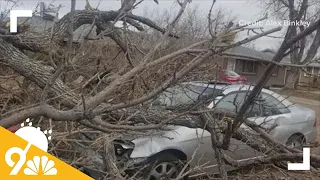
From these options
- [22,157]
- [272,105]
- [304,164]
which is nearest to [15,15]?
[22,157]

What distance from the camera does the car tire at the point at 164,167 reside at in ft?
14.4

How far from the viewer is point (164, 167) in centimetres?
454

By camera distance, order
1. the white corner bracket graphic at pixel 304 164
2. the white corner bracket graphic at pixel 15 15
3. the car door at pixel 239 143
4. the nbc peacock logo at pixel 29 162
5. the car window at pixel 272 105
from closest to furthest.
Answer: the nbc peacock logo at pixel 29 162, the white corner bracket graphic at pixel 304 164, the white corner bracket graphic at pixel 15 15, the car door at pixel 239 143, the car window at pixel 272 105

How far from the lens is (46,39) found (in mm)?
4367

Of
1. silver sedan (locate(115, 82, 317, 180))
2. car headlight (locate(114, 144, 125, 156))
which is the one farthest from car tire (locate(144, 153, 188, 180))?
car headlight (locate(114, 144, 125, 156))

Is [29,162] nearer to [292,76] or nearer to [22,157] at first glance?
[22,157]

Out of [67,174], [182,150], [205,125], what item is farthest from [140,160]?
[67,174]

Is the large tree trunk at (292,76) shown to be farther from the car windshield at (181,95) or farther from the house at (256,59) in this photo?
the car windshield at (181,95)

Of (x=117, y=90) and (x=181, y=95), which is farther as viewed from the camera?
(x=181, y=95)

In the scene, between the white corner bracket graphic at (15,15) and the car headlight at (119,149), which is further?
the car headlight at (119,149)

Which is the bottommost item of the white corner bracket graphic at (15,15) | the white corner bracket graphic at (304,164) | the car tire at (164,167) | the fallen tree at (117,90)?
the car tire at (164,167)

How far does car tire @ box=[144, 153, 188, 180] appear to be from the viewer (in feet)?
14.4

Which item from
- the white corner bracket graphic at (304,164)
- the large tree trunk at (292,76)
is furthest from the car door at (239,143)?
the white corner bracket graphic at (304,164)

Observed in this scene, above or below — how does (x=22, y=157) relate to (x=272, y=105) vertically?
below
